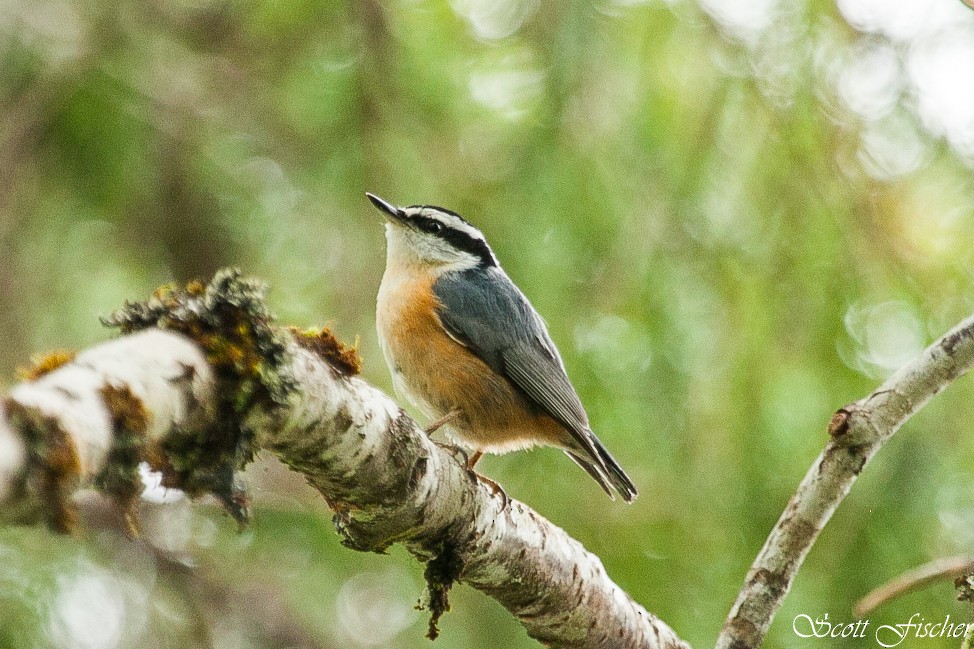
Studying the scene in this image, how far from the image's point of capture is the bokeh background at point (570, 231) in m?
3.75

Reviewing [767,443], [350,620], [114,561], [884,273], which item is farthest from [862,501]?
[114,561]

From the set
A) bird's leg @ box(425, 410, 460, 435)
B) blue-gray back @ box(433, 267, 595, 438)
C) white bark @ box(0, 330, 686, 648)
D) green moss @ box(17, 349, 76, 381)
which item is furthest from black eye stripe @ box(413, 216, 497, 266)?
green moss @ box(17, 349, 76, 381)

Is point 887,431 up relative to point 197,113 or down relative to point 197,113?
down

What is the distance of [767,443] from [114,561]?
2.80m

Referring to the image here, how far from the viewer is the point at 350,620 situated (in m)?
5.00

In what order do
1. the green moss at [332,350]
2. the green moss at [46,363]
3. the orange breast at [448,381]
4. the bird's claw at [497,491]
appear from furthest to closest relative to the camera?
the orange breast at [448,381] < the bird's claw at [497,491] < the green moss at [332,350] < the green moss at [46,363]

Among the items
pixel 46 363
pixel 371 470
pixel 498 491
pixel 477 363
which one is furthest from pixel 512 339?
pixel 46 363

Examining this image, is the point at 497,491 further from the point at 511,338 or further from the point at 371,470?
the point at 511,338

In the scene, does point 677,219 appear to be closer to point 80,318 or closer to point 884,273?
point 884,273

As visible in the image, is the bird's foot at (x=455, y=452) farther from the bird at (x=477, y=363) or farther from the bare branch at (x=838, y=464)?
the bare branch at (x=838, y=464)

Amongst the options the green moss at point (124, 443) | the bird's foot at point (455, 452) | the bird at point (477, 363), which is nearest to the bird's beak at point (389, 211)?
the bird at point (477, 363)

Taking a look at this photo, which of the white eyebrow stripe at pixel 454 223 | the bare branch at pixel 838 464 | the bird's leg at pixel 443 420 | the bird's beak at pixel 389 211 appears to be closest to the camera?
the bare branch at pixel 838 464

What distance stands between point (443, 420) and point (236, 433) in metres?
1.79

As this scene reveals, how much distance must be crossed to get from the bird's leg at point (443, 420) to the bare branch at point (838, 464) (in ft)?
3.98
